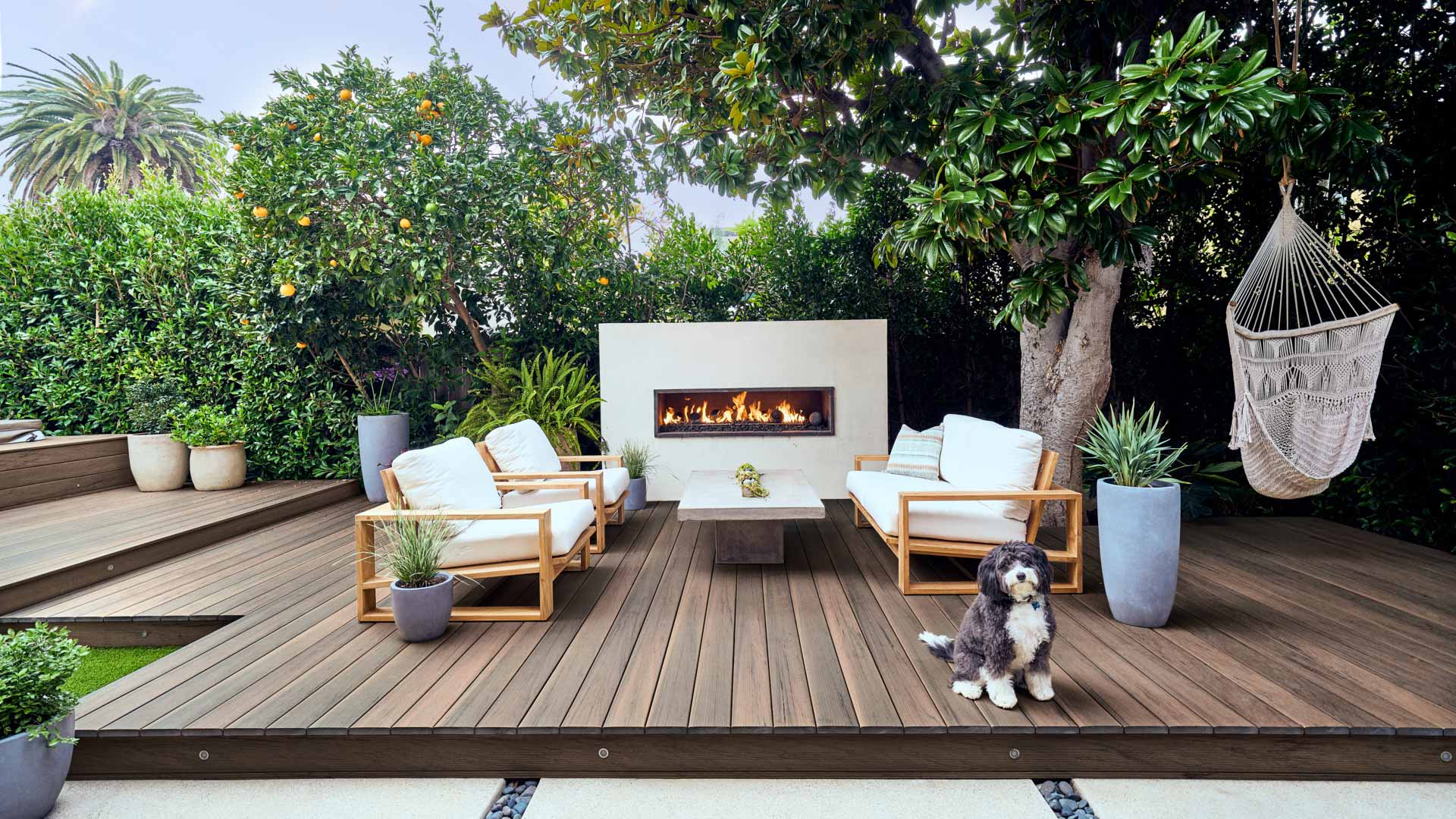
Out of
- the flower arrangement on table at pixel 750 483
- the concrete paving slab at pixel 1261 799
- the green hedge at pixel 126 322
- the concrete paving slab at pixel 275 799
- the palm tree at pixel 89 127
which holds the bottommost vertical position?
the concrete paving slab at pixel 275 799

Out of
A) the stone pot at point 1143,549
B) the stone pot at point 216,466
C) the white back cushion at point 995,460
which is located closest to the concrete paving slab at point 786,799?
the stone pot at point 1143,549

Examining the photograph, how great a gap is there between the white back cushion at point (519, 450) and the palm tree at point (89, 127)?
11236 mm

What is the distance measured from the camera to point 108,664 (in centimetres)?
309

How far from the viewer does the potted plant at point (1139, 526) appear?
2.90 m

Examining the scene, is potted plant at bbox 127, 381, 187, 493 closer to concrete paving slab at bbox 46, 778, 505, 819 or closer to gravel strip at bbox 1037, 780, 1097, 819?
concrete paving slab at bbox 46, 778, 505, 819

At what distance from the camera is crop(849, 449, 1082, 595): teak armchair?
338cm

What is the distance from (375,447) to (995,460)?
5.10 m

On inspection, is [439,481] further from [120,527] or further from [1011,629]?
[120,527]

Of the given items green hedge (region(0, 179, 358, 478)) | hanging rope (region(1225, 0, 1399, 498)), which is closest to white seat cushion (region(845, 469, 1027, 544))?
hanging rope (region(1225, 0, 1399, 498))

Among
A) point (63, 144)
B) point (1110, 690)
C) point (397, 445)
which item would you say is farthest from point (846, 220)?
point (63, 144)

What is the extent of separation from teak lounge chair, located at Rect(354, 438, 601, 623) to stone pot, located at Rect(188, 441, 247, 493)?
3859mm

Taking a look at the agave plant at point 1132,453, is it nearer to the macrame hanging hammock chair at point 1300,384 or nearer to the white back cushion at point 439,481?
the macrame hanging hammock chair at point 1300,384

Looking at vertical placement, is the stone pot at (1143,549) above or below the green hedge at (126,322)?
below

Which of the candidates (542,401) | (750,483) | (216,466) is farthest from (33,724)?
(216,466)
